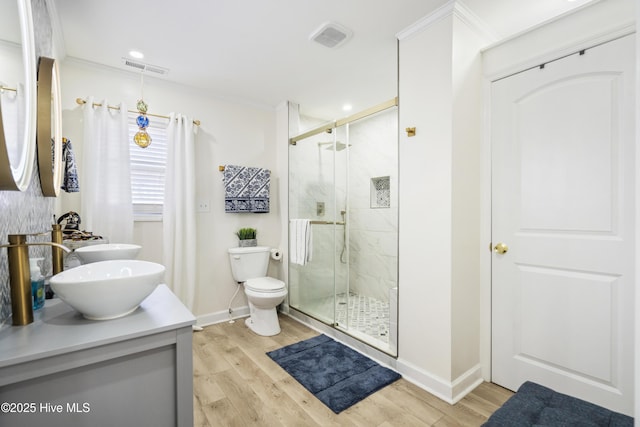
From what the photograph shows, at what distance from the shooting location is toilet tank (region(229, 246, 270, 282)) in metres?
3.03

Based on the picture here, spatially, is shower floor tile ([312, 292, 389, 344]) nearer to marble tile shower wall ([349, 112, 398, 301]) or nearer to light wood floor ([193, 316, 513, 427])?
marble tile shower wall ([349, 112, 398, 301])

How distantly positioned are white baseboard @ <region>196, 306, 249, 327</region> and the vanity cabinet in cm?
202

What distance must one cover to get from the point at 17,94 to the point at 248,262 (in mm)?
2308

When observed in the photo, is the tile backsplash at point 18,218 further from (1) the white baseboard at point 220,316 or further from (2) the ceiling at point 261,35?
(1) the white baseboard at point 220,316

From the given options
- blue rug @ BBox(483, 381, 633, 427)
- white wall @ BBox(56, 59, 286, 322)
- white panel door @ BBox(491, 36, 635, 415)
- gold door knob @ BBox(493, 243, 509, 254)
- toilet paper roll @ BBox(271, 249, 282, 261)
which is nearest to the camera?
blue rug @ BBox(483, 381, 633, 427)

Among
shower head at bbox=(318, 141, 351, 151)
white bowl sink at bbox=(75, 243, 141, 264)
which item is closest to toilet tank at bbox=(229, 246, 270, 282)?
shower head at bbox=(318, 141, 351, 151)

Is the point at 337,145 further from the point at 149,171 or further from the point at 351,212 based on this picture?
the point at 149,171

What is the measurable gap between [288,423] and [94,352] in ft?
3.82

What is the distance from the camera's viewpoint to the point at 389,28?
1.97 meters

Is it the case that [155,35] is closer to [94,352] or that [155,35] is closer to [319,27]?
[319,27]

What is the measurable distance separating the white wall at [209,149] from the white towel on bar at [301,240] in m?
0.41

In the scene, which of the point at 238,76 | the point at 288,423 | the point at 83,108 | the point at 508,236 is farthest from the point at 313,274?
the point at 83,108

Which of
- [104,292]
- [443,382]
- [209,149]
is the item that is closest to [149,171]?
[209,149]

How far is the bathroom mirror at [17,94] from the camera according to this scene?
2.75 feet
